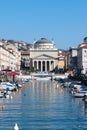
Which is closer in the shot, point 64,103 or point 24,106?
point 24,106

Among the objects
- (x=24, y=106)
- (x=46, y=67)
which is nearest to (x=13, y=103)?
(x=24, y=106)

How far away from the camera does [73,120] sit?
41531 mm

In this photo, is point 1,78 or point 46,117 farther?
point 1,78

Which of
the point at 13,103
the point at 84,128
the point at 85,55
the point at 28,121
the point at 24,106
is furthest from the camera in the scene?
the point at 85,55

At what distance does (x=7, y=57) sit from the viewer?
486 ft

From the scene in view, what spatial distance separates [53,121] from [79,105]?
12.8 metres

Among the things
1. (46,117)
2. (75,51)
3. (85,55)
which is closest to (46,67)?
(75,51)

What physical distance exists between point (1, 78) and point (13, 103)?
53.3 metres

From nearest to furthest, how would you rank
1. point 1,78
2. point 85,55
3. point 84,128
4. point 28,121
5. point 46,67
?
point 84,128, point 28,121, point 1,78, point 85,55, point 46,67

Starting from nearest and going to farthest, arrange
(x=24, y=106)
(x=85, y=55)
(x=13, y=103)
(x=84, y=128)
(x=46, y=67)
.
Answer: (x=84, y=128), (x=24, y=106), (x=13, y=103), (x=85, y=55), (x=46, y=67)

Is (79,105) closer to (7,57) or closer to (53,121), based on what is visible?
(53,121)

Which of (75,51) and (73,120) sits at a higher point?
(75,51)

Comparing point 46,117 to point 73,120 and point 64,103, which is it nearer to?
point 73,120

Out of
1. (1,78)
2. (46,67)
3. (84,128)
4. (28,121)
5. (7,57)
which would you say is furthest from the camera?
(46,67)
